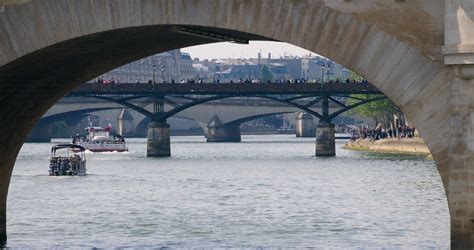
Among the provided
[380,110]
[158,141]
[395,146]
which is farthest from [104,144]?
[380,110]

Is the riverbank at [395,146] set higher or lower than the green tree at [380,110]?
lower

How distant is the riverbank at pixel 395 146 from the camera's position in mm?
137625

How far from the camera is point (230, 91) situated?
145 metres

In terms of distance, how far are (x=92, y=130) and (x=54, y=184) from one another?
82133mm

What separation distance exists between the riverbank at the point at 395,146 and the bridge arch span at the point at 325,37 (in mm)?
98073

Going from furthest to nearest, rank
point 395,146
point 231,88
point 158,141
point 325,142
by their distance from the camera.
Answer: point 395,146, point 231,88, point 158,141, point 325,142

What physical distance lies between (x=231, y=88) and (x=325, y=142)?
35.8ft

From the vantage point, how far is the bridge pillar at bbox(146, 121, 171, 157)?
14262 centimetres

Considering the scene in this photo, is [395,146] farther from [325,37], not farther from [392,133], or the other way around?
[325,37]

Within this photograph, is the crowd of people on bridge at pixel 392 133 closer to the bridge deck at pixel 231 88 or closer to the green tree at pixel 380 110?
the green tree at pixel 380 110

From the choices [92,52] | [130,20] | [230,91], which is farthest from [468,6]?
[230,91]

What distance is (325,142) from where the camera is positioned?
14212 cm

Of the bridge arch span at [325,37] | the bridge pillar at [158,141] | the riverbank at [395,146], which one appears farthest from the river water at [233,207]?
the bridge pillar at [158,141]

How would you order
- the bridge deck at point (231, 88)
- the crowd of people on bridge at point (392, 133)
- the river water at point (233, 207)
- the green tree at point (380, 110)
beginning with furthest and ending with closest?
the green tree at point (380, 110)
the crowd of people on bridge at point (392, 133)
the bridge deck at point (231, 88)
the river water at point (233, 207)
